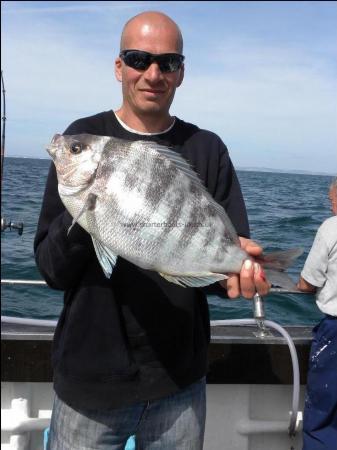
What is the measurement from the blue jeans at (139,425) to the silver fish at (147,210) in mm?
596

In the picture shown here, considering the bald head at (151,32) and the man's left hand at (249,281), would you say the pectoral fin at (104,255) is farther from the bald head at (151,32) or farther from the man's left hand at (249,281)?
the bald head at (151,32)

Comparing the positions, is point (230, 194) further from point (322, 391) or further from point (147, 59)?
point (322, 391)

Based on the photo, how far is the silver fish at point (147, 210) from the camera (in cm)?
185

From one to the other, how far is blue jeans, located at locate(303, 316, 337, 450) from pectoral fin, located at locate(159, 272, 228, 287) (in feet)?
4.64

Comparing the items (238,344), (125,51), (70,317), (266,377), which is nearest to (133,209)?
(70,317)

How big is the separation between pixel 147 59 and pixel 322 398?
2234mm

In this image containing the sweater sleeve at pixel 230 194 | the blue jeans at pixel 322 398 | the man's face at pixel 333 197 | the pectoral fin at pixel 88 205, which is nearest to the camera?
the pectoral fin at pixel 88 205

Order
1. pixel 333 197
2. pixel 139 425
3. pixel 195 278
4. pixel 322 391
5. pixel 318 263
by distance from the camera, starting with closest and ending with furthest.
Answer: pixel 195 278, pixel 139 425, pixel 322 391, pixel 318 263, pixel 333 197

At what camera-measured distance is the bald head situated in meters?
1.98

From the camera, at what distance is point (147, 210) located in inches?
73.9

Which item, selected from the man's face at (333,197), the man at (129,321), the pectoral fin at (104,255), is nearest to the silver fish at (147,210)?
the pectoral fin at (104,255)

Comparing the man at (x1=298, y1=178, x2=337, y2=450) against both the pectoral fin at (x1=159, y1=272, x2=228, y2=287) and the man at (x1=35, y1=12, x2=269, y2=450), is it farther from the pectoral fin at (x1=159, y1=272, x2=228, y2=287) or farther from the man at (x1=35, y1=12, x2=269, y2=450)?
the pectoral fin at (x1=159, y1=272, x2=228, y2=287)

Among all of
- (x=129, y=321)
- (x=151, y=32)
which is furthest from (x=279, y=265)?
(x=151, y=32)

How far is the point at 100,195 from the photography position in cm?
186
